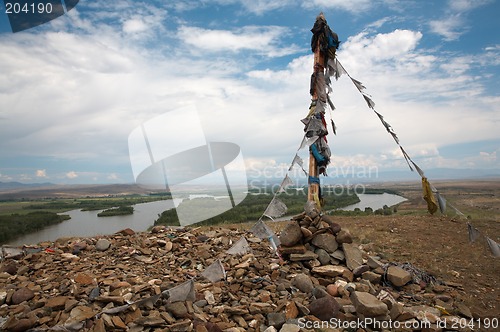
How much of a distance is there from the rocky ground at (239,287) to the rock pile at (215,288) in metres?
0.02

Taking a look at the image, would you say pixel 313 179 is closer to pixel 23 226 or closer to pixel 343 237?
pixel 343 237

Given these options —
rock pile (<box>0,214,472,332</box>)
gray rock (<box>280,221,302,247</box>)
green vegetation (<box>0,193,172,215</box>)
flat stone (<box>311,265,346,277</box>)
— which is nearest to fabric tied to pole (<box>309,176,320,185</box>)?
rock pile (<box>0,214,472,332</box>)

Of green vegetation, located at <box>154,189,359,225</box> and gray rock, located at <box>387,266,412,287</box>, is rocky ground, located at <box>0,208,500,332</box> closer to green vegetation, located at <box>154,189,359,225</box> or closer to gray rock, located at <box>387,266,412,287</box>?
gray rock, located at <box>387,266,412,287</box>

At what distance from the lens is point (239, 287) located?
588 cm

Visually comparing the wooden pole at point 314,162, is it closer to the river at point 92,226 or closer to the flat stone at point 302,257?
the flat stone at point 302,257

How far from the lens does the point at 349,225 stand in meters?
13.5

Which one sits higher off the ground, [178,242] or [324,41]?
[324,41]

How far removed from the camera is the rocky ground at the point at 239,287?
15.6 feet

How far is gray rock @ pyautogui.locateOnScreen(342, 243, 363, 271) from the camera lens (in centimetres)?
680

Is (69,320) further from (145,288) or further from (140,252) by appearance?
(140,252)

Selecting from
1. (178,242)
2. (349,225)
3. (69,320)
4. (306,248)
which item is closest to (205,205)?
(349,225)

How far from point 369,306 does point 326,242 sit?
2.30m

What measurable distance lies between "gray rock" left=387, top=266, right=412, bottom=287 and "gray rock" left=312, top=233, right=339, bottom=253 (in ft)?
4.19

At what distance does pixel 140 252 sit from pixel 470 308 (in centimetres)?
740
